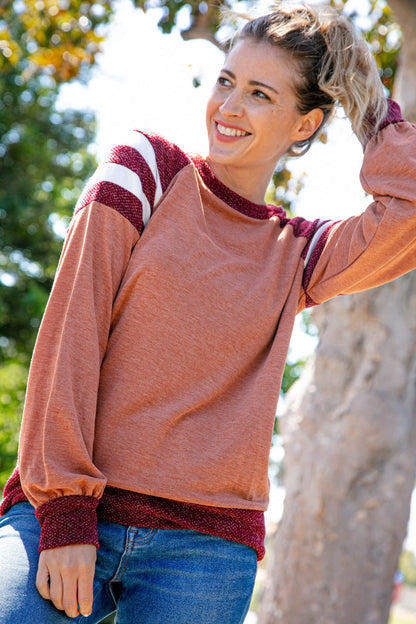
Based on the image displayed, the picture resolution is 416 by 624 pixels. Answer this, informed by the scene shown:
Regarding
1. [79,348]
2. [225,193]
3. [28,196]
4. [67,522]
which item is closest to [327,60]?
[225,193]

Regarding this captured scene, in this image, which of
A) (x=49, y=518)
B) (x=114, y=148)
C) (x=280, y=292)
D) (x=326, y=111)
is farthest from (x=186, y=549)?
(x=326, y=111)

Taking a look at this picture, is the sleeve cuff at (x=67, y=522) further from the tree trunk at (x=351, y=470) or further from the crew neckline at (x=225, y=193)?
the tree trunk at (x=351, y=470)

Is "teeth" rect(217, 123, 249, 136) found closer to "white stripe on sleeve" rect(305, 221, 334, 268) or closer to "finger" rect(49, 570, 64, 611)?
"white stripe on sleeve" rect(305, 221, 334, 268)

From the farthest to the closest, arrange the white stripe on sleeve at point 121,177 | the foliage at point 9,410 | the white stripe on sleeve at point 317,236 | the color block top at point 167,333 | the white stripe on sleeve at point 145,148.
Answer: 1. the foliage at point 9,410
2. the white stripe on sleeve at point 317,236
3. the white stripe on sleeve at point 145,148
4. the white stripe on sleeve at point 121,177
5. the color block top at point 167,333

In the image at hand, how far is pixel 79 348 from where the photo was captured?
1.59 meters

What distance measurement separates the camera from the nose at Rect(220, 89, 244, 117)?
6.58ft

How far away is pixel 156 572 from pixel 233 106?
4.22 ft

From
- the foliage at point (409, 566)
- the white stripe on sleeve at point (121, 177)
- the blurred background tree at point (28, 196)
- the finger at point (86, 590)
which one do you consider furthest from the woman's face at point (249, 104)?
the foliage at point (409, 566)

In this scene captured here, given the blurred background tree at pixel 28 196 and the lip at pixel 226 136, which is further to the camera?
the blurred background tree at pixel 28 196

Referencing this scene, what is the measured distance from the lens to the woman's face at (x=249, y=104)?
6.62 feet

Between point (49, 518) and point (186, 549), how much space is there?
0.36 meters

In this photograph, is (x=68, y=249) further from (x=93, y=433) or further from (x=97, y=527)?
(x=97, y=527)

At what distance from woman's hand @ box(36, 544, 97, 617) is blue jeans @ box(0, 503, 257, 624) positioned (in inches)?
2.1

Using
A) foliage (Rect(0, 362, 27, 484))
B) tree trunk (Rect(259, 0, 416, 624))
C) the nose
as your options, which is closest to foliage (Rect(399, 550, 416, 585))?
foliage (Rect(0, 362, 27, 484))
